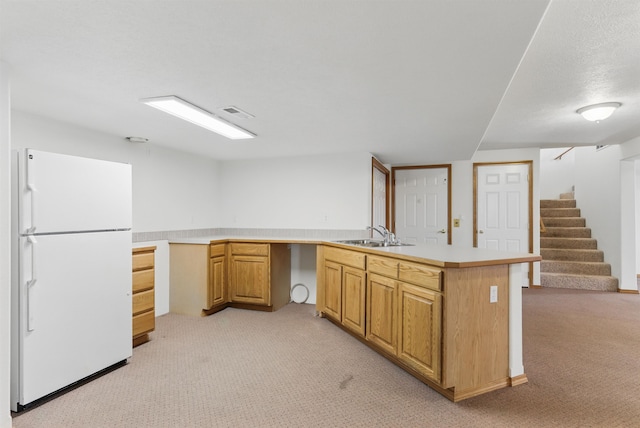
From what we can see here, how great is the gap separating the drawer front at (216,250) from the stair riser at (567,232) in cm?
578

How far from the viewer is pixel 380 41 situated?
1.65 meters

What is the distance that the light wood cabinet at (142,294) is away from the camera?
3.18 metres

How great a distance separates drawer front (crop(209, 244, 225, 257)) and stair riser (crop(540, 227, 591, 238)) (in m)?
5.78

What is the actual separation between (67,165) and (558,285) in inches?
265

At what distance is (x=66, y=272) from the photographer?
2.37 metres

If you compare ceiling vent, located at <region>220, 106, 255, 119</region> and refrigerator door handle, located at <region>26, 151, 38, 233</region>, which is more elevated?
ceiling vent, located at <region>220, 106, 255, 119</region>

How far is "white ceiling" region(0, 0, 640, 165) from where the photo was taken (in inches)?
56.9

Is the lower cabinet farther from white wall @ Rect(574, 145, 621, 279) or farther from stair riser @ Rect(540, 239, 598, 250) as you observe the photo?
white wall @ Rect(574, 145, 621, 279)

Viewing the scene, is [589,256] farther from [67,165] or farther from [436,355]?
[67,165]

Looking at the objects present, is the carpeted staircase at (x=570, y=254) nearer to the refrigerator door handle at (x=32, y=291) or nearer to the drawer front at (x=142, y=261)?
the drawer front at (x=142, y=261)

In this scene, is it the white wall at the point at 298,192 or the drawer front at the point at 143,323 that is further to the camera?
the white wall at the point at 298,192

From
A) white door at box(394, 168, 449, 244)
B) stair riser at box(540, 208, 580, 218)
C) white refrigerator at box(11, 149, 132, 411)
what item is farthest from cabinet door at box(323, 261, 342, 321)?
stair riser at box(540, 208, 580, 218)

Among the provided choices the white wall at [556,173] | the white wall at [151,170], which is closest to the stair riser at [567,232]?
the white wall at [556,173]

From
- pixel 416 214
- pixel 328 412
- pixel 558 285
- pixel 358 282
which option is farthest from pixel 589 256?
pixel 328 412
